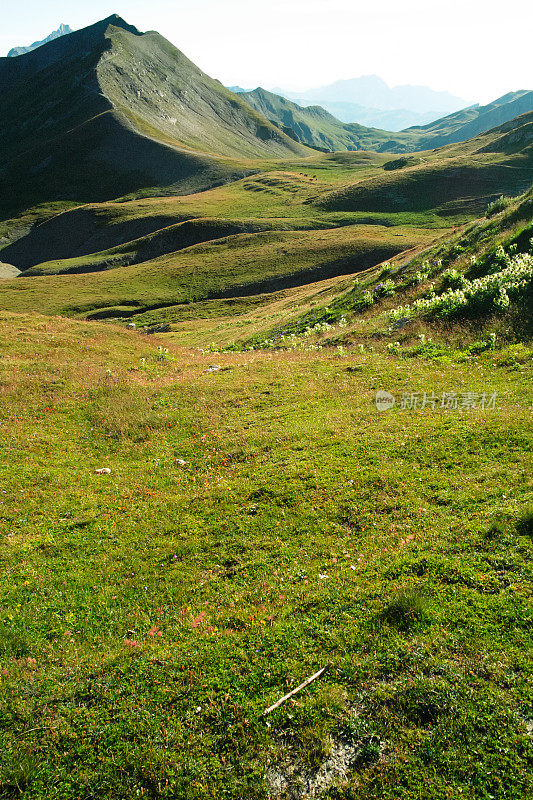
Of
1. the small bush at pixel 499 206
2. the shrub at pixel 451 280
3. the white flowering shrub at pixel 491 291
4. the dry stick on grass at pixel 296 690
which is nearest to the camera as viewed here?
the dry stick on grass at pixel 296 690

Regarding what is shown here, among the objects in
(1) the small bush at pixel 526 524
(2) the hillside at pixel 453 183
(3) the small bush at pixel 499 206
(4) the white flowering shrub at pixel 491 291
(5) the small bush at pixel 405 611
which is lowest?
(5) the small bush at pixel 405 611

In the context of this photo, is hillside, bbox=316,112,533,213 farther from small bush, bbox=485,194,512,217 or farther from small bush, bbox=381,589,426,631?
small bush, bbox=381,589,426,631

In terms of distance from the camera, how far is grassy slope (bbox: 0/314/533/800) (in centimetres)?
639

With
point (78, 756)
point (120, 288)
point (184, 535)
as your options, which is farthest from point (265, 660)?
point (120, 288)

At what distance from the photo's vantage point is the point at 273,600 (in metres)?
9.40

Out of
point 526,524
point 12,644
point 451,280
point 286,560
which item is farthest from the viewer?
point 451,280

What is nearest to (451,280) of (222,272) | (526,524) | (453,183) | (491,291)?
(491,291)

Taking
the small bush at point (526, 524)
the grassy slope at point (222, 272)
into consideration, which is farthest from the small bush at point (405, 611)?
the grassy slope at point (222, 272)

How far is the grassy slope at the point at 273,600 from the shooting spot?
21.0 feet

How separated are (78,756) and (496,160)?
553 feet

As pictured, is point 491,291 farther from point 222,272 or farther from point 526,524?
point 222,272

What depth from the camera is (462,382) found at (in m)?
18.0

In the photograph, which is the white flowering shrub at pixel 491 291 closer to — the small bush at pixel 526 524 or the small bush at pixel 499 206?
the small bush at pixel 499 206

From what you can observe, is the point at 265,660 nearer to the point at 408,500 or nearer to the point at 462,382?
the point at 408,500
